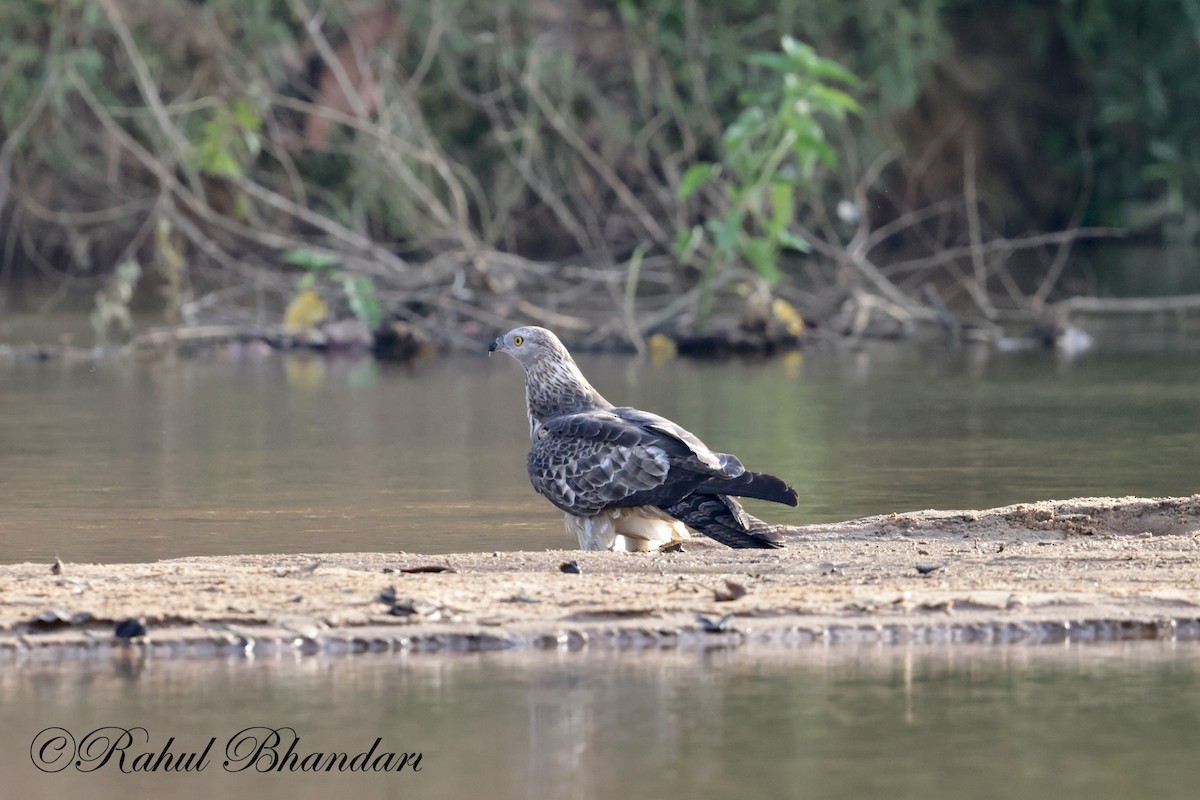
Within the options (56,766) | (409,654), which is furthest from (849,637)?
(56,766)

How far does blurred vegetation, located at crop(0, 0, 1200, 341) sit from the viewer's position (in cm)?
1496

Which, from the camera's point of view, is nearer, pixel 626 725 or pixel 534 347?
pixel 626 725

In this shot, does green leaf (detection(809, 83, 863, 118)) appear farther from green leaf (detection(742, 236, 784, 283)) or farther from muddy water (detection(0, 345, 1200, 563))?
muddy water (detection(0, 345, 1200, 563))

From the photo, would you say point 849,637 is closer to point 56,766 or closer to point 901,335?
point 56,766

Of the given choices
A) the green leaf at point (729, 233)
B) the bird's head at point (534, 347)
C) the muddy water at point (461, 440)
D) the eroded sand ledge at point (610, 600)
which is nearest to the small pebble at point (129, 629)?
the eroded sand ledge at point (610, 600)

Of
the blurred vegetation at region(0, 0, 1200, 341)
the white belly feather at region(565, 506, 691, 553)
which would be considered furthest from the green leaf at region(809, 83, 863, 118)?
the white belly feather at region(565, 506, 691, 553)

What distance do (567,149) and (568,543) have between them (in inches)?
443

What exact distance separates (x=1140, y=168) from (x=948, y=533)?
17146 mm

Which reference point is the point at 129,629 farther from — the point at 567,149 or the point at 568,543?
the point at 567,149

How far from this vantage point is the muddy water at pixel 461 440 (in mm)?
7668

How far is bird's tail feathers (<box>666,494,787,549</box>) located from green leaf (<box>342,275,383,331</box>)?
7.96 meters

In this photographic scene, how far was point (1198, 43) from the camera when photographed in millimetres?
→ 21703

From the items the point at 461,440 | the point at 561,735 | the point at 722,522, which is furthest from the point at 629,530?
the point at 461,440

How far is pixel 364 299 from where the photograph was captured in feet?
47.7
